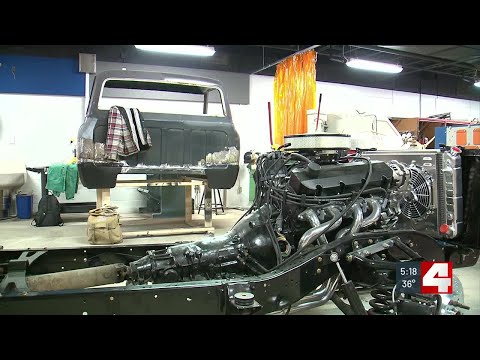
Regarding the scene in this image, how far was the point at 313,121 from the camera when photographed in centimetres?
679

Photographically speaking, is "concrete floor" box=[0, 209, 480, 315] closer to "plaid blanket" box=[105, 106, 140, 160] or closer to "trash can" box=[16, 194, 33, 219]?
"trash can" box=[16, 194, 33, 219]

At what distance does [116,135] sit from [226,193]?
4.70 meters

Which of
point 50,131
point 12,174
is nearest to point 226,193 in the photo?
point 50,131

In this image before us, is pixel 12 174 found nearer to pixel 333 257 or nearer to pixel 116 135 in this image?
pixel 116 135

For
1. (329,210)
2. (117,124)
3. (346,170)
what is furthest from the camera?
(117,124)

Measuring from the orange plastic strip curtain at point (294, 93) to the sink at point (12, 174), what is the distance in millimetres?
5228

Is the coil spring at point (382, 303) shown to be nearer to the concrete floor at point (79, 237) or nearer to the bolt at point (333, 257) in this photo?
the bolt at point (333, 257)

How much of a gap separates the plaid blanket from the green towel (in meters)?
2.48

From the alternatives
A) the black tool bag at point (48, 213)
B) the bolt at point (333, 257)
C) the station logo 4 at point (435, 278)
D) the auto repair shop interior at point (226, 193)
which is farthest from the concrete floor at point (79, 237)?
the bolt at point (333, 257)

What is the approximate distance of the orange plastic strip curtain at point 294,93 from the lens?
7301mm

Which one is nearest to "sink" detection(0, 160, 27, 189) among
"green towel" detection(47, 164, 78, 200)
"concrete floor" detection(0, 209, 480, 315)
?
"concrete floor" detection(0, 209, 480, 315)

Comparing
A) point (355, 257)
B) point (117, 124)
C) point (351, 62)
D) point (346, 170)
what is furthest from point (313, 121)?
point (355, 257)

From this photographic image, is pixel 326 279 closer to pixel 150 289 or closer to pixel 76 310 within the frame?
pixel 150 289
